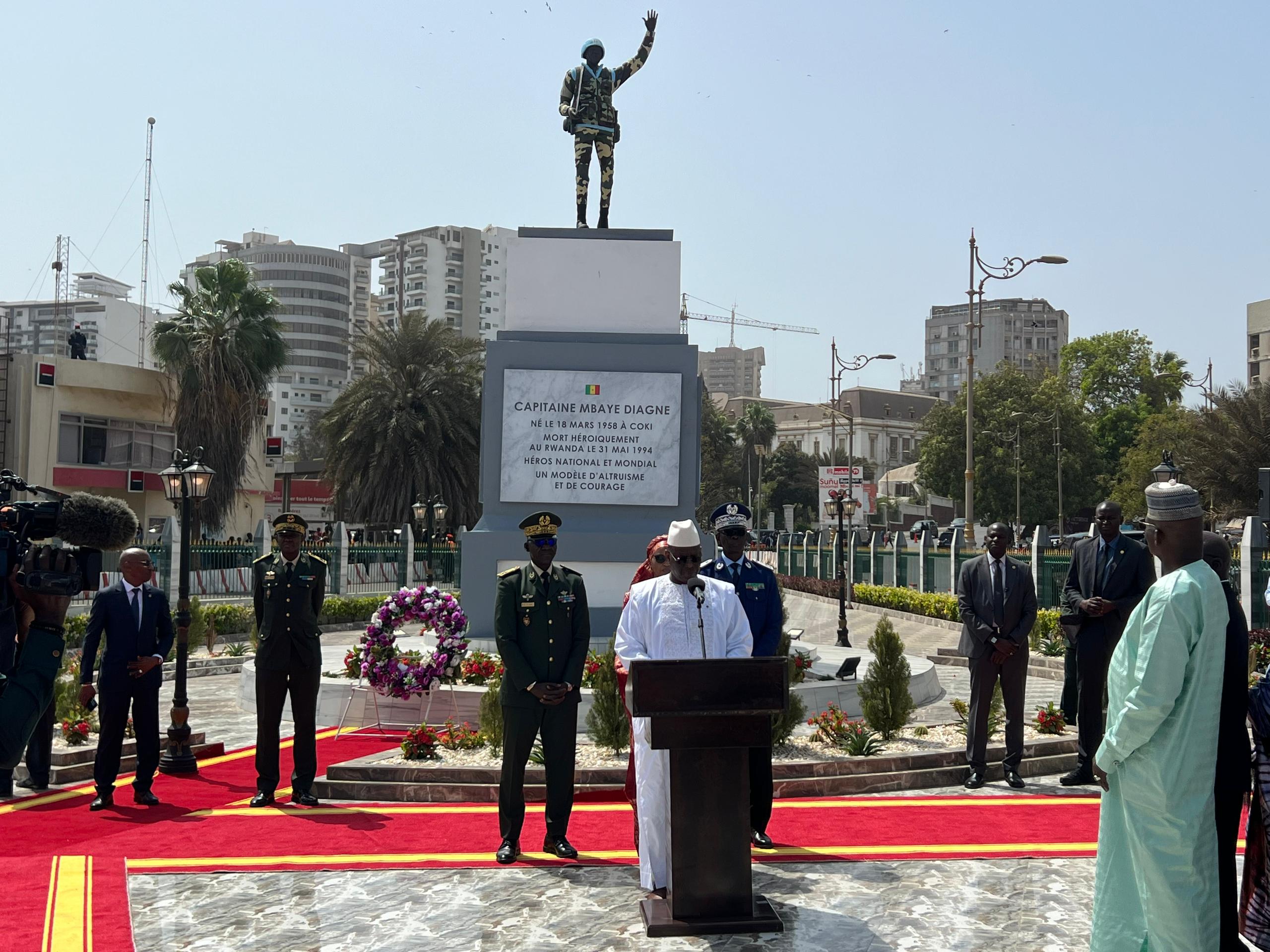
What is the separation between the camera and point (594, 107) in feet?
50.6

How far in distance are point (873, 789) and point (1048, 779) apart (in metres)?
1.46

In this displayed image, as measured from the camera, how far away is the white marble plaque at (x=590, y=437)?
14828 mm

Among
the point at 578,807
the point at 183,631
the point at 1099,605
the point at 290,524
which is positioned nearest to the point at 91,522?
the point at 290,524

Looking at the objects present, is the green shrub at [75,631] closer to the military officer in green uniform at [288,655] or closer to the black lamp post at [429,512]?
the military officer in green uniform at [288,655]

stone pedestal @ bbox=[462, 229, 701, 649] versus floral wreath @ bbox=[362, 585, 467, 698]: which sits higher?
stone pedestal @ bbox=[462, 229, 701, 649]

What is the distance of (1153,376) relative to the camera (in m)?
77.9

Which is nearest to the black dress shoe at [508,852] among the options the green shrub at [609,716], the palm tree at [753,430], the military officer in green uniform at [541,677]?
the military officer in green uniform at [541,677]

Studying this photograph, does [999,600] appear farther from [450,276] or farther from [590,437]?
[450,276]

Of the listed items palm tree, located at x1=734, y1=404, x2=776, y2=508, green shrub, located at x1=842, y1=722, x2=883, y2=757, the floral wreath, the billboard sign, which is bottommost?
green shrub, located at x1=842, y1=722, x2=883, y2=757

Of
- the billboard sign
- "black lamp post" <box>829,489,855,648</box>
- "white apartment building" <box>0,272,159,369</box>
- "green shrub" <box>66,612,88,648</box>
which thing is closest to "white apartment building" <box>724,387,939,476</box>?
"white apartment building" <box>0,272,159,369</box>

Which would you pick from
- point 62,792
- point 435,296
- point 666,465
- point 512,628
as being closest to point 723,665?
point 512,628

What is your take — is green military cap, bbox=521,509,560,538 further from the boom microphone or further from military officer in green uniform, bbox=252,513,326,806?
military officer in green uniform, bbox=252,513,326,806

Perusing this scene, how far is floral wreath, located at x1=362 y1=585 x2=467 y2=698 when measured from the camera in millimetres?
11117

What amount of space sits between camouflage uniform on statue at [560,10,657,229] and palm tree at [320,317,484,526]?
960 inches
